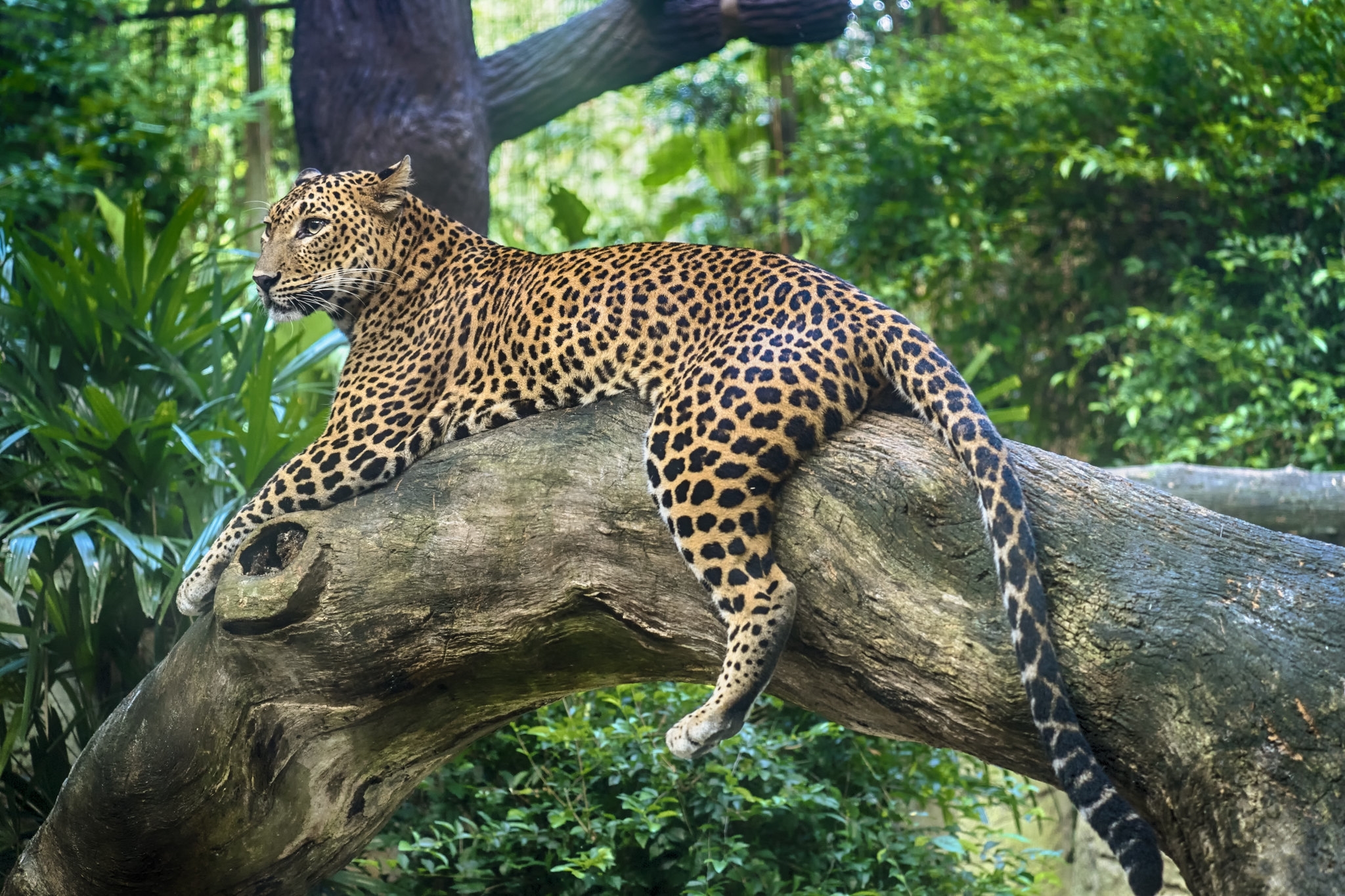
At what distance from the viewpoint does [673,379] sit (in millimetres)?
3611

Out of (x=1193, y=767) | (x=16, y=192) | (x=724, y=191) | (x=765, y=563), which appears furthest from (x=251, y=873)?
(x=724, y=191)

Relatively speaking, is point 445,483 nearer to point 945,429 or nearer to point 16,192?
point 945,429

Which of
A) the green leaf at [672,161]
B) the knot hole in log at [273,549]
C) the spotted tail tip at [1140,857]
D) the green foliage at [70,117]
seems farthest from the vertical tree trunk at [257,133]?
the spotted tail tip at [1140,857]

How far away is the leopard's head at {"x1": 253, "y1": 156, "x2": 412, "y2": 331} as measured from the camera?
14.6ft

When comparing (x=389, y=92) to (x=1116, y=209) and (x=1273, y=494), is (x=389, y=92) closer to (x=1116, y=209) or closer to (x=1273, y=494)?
(x=1273, y=494)

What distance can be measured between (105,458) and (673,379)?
313 cm

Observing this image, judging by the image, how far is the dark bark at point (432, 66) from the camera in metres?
7.11

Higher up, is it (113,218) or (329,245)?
(329,245)

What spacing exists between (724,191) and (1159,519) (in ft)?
36.8

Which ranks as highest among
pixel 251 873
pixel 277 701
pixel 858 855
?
pixel 277 701

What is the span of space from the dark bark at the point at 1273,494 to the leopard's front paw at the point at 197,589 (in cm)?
476

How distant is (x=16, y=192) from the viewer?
959cm

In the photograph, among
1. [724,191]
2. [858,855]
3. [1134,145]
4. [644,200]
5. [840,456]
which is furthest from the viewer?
[644,200]

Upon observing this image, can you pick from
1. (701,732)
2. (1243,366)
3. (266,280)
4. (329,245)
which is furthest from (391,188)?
(1243,366)
